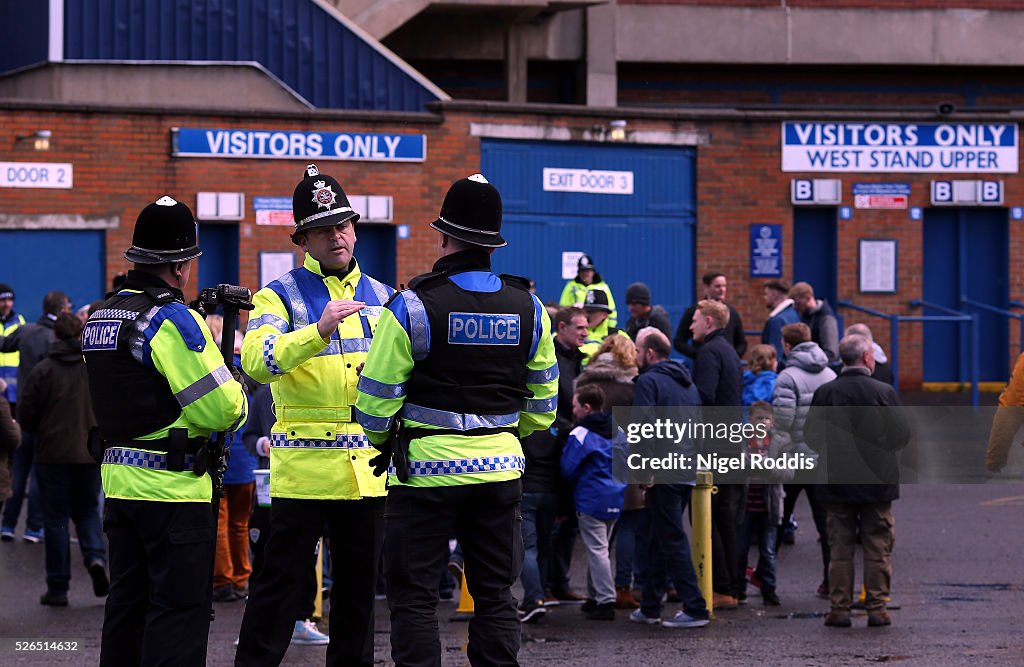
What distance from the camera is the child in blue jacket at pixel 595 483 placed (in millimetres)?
10156

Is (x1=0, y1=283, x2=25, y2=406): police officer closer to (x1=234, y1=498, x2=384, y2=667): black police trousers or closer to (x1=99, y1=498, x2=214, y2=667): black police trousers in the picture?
(x1=234, y1=498, x2=384, y2=667): black police trousers

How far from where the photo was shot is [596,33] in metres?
26.6

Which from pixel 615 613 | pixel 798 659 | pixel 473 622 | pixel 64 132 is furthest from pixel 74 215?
pixel 473 622

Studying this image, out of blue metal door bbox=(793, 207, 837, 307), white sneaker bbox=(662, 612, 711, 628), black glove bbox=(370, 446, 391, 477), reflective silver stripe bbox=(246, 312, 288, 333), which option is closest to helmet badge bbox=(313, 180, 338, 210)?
reflective silver stripe bbox=(246, 312, 288, 333)

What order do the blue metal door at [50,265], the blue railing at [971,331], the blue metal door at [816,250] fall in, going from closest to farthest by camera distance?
the blue metal door at [50,265] < the blue railing at [971,331] < the blue metal door at [816,250]

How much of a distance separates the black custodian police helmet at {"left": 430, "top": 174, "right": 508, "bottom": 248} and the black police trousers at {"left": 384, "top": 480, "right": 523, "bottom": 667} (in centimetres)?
100

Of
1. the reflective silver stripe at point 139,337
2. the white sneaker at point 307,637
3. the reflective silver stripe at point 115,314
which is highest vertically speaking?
the reflective silver stripe at point 115,314

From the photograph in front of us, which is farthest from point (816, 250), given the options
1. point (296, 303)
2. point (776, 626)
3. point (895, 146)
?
point (296, 303)

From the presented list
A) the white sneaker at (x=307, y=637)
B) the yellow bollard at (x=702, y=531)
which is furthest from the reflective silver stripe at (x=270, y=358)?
the yellow bollard at (x=702, y=531)

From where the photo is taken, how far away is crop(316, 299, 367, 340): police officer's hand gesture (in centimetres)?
641

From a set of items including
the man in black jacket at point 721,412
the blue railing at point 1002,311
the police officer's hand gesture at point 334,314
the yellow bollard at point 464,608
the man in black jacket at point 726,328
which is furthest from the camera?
the blue railing at point 1002,311

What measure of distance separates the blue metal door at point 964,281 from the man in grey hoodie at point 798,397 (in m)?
12.1

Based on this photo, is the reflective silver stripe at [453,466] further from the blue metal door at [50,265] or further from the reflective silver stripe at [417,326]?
the blue metal door at [50,265]

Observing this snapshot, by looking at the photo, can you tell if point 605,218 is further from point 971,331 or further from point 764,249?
point 971,331
